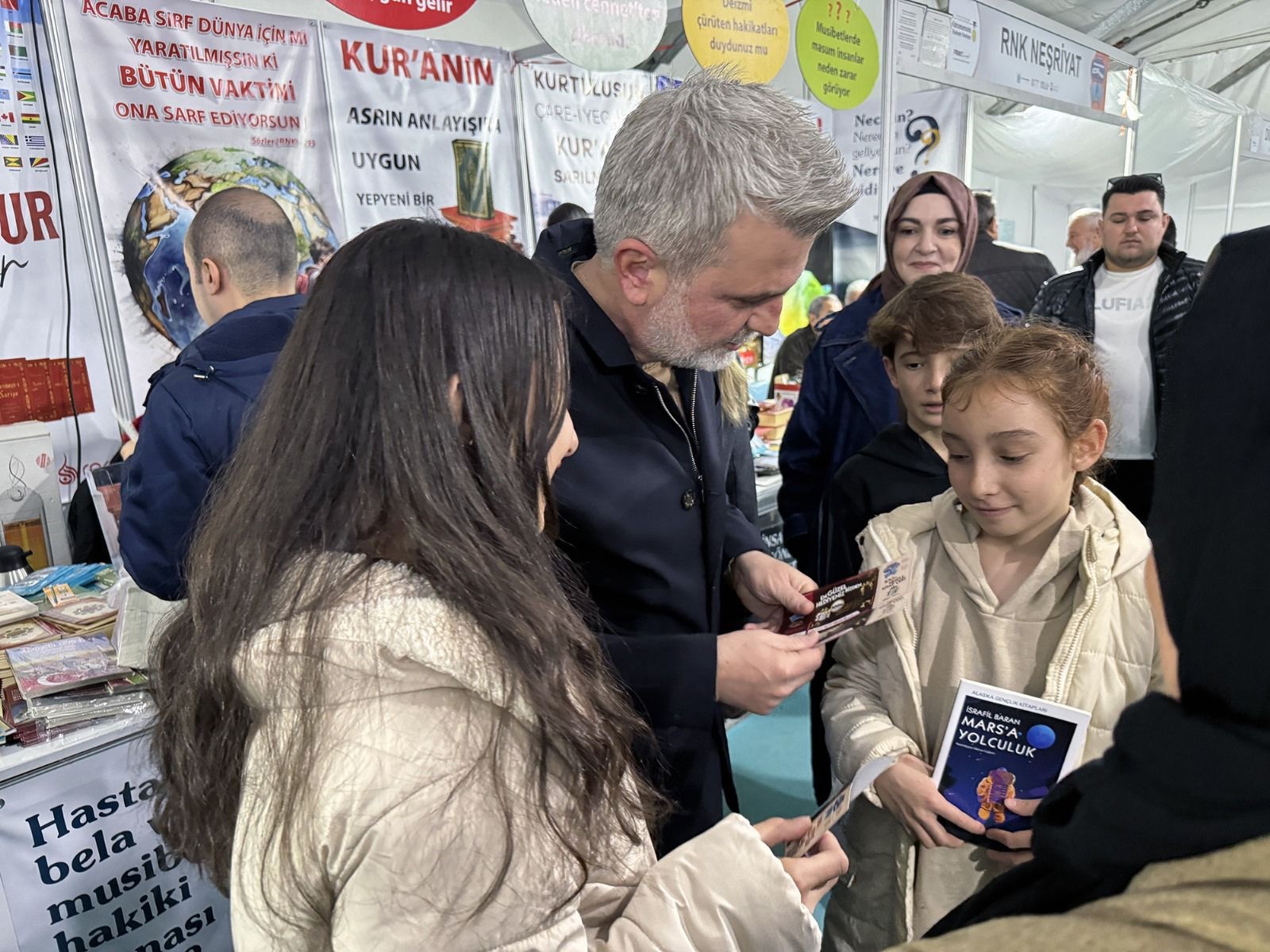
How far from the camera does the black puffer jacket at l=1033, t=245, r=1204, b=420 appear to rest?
341 cm

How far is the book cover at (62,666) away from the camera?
1.82 m

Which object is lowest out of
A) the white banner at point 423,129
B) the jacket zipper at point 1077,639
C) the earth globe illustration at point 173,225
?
the jacket zipper at point 1077,639

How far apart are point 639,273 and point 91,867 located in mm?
1847

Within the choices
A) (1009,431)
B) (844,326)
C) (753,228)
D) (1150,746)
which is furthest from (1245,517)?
(844,326)

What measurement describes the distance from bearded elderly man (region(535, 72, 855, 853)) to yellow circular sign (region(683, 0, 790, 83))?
7.16 ft

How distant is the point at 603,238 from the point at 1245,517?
42.5 inches

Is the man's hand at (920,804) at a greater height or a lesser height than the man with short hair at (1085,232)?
lesser

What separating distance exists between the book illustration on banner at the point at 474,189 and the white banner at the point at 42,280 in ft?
5.17

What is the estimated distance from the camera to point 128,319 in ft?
10.3

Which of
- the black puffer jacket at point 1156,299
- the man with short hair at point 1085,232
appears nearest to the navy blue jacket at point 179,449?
the black puffer jacket at point 1156,299

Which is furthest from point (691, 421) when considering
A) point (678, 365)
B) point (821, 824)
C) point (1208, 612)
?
point (1208, 612)

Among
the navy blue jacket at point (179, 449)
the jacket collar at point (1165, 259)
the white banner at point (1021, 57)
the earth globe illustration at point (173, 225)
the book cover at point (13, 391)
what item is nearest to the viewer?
the navy blue jacket at point (179, 449)

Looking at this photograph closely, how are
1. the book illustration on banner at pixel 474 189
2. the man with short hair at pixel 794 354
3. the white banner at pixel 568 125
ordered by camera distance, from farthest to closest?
the man with short hair at pixel 794 354 → the white banner at pixel 568 125 → the book illustration on banner at pixel 474 189

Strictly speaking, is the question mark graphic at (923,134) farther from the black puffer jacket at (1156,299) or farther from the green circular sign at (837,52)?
the black puffer jacket at (1156,299)
